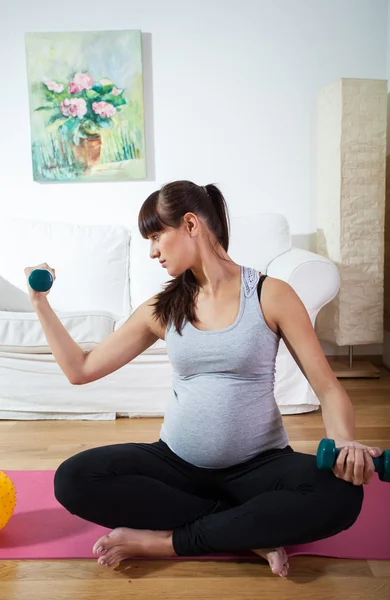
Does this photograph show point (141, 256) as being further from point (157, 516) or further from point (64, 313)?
point (157, 516)

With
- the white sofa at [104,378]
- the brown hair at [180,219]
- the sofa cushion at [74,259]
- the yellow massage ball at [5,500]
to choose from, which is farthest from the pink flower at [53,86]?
the yellow massage ball at [5,500]

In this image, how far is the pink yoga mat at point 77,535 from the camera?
153cm

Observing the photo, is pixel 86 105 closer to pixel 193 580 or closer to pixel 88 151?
pixel 88 151

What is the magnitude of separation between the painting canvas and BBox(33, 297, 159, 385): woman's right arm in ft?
6.52

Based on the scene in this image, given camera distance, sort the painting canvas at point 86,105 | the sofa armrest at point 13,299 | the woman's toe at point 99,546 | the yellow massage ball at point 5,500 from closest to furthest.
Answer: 1. the woman's toe at point 99,546
2. the yellow massage ball at point 5,500
3. the sofa armrest at point 13,299
4. the painting canvas at point 86,105

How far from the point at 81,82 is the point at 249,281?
2.26 m

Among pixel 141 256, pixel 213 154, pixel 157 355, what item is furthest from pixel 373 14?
pixel 157 355

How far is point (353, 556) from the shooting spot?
150cm

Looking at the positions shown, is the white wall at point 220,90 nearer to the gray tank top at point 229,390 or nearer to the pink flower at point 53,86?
the pink flower at point 53,86

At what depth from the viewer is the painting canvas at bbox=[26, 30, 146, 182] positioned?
11.1 feet

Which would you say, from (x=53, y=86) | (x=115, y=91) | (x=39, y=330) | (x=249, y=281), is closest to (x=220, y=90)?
(x=115, y=91)

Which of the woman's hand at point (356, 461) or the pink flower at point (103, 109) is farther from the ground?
the pink flower at point (103, 109)

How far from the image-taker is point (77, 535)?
1.63 m

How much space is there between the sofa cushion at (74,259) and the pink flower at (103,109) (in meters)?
0.63
